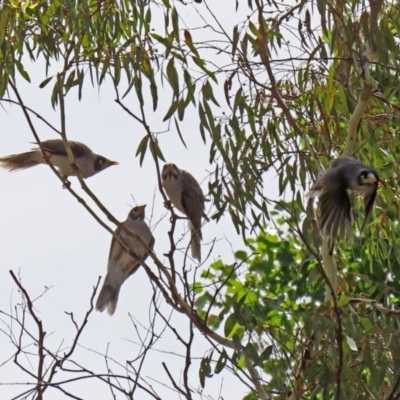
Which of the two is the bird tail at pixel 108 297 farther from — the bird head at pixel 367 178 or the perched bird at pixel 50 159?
the bird head at pixel 367 178

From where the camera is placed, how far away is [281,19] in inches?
177

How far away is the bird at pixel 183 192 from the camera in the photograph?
5.93 m

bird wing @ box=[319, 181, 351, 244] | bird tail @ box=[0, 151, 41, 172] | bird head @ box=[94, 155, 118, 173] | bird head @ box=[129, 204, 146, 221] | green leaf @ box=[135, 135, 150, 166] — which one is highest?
bird head @ box=[94, 155, 118, 173]

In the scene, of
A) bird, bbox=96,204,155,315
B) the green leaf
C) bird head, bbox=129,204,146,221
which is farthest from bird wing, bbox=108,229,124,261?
the green leaf

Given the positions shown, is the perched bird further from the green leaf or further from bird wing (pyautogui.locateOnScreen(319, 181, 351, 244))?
bird wing (pyautogui.locateOnScreen(319, 181, 351, 244))

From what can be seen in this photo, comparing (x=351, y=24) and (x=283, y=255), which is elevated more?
(x=283, y=255)

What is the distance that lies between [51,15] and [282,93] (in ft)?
3.21

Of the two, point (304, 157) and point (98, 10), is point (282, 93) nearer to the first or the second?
point (304, 157)

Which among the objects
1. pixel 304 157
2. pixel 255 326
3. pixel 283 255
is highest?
pixel 283 255

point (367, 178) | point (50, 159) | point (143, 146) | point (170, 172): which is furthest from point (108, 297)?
point (367, 178)

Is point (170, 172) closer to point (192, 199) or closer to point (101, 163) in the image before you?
point (192, 199)

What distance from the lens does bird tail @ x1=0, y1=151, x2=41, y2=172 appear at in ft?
19.2

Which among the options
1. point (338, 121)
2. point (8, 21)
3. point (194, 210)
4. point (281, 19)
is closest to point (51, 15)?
point (8, 21)

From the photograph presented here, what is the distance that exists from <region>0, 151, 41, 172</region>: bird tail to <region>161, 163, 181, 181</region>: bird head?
2.20 ft
